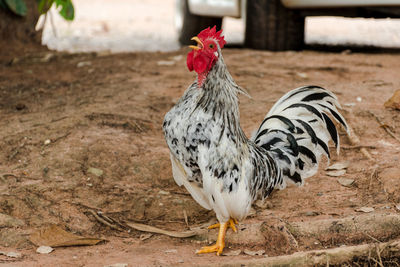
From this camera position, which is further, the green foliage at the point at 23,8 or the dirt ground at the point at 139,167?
the green foliage at the point at 23,8

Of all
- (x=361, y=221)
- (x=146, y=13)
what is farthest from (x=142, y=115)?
(x=146, y=13)

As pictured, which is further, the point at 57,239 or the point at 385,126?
the point at 385,126

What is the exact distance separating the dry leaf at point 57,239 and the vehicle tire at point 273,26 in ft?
13.3

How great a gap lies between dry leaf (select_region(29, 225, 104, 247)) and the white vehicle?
152 inches

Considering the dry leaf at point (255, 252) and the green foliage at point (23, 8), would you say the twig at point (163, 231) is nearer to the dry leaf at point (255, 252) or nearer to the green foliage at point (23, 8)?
the dry leaf at point (255, 252)

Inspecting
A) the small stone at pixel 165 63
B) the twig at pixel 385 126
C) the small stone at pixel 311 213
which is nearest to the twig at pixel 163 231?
the small stone at pixel 311 213

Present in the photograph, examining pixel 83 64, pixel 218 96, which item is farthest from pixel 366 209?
pixel 83 64

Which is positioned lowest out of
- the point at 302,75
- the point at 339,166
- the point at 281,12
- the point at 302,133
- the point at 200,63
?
the point at 339,166

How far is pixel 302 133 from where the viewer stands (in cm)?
364

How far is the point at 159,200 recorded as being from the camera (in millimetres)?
3703

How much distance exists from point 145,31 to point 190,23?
1978mm

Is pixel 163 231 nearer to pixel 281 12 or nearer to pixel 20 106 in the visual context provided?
pixel 20 106

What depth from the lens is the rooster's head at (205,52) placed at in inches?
115

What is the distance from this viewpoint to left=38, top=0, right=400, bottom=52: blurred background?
8541mm
